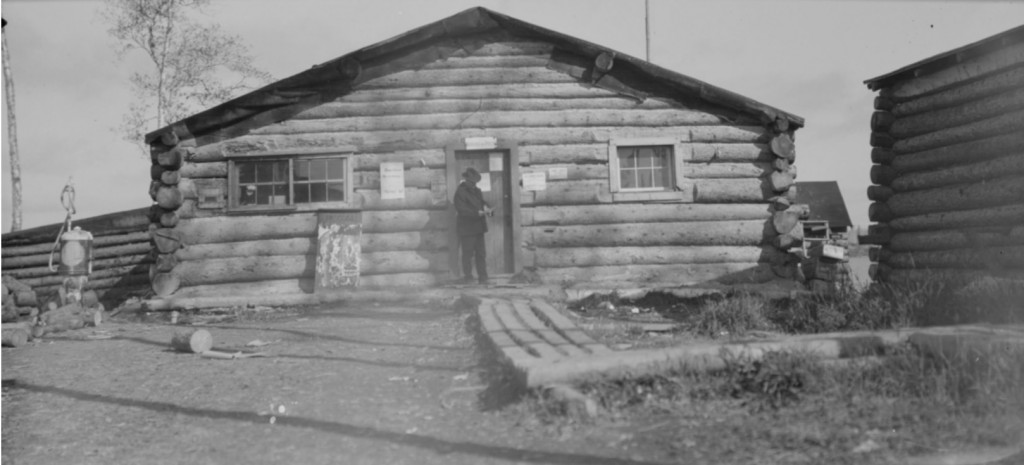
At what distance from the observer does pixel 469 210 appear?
11242 mm

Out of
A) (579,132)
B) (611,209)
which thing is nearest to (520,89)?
(579,132)

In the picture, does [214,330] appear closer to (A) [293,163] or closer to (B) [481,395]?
(A) [293,163]

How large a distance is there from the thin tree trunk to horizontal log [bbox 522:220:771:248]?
7529 mm

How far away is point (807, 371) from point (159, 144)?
34.9ft

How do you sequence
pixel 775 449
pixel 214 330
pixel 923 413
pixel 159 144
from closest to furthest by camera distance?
pixel 775 449 < pixel 923 413 < pixel 214 330 < pixel 159 144

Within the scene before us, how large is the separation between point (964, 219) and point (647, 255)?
14.6 feet

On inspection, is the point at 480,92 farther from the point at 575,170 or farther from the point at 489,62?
the point at 575,170

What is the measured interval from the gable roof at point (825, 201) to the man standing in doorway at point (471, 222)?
34.4m

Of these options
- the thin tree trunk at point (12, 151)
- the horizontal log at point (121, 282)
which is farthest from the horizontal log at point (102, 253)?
the thin tree trunk at point (12, 151)

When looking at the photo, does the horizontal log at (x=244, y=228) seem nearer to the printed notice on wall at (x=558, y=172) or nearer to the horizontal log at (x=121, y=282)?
the printed notice on wall at (x=558, y=172)

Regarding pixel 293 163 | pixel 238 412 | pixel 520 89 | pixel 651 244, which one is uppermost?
pixel 520 89

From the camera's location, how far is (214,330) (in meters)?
9.49

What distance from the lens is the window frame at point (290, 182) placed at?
39.2ft

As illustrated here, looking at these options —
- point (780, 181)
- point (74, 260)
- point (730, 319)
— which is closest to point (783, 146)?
point (780, 181)
